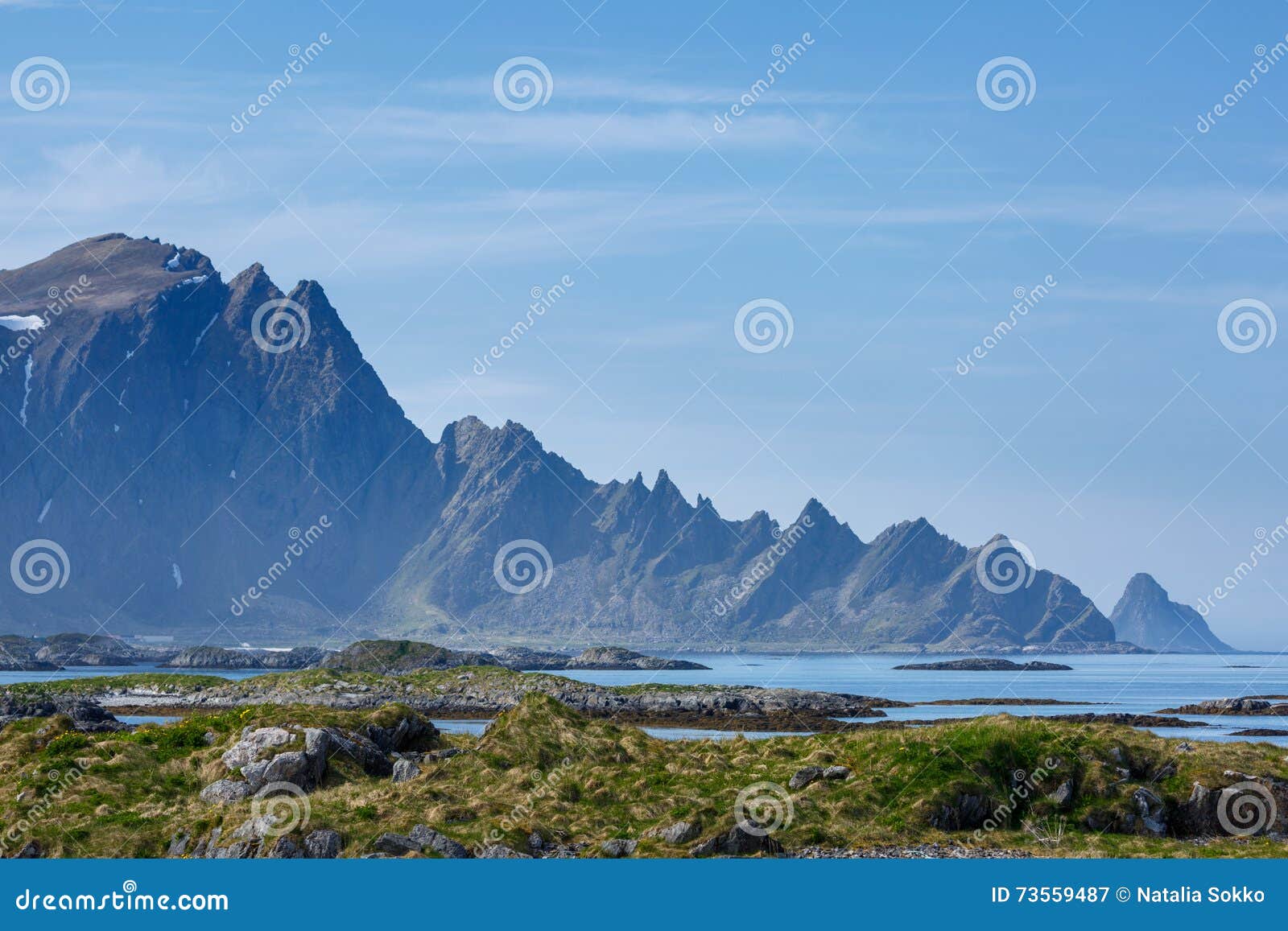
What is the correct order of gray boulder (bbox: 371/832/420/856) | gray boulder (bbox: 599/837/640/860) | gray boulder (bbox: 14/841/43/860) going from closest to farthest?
1. gray boulder (bbox: 371/832/420/856)
2. gray boulder (bbox: 599/837/640/860)
3. gray boulder (bbox: 14/841/43/860)

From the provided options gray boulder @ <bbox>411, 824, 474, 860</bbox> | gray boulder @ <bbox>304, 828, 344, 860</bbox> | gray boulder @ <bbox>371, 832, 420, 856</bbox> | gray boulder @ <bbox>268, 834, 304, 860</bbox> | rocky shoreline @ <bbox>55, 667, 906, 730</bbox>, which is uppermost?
rocky shoreline @ <bbox>55, 667, 906, 730</bbox>

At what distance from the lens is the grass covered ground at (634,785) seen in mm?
38406

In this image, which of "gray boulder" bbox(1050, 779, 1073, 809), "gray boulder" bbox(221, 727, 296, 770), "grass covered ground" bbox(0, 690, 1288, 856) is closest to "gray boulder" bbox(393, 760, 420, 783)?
"grass covered ground" bbox(0, 690, 1288, 856)

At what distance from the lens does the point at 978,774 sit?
42344 mm

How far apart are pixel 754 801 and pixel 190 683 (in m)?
101

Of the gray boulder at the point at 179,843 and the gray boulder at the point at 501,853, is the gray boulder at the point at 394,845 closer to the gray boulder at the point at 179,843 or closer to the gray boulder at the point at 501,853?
the gray boulder at the point at 501,853

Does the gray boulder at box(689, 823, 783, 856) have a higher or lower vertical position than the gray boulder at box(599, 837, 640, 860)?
higher

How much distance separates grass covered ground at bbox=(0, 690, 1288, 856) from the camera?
38.4 metres

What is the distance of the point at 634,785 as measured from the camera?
4322 cm

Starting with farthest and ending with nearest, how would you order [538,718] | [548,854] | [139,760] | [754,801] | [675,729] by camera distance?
[675,729], [538,718], [139,760], [754,801], [548,854]

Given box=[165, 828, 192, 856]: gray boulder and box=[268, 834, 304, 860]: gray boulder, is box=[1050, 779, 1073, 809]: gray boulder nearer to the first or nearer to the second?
box=[268, 834, 304, 860]: gray boulder

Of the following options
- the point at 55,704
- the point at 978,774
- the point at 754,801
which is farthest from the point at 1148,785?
the point at 55,704

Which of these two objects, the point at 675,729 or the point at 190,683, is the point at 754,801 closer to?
the point at 675,729

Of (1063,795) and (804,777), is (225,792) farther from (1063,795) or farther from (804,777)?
(1063,795)
